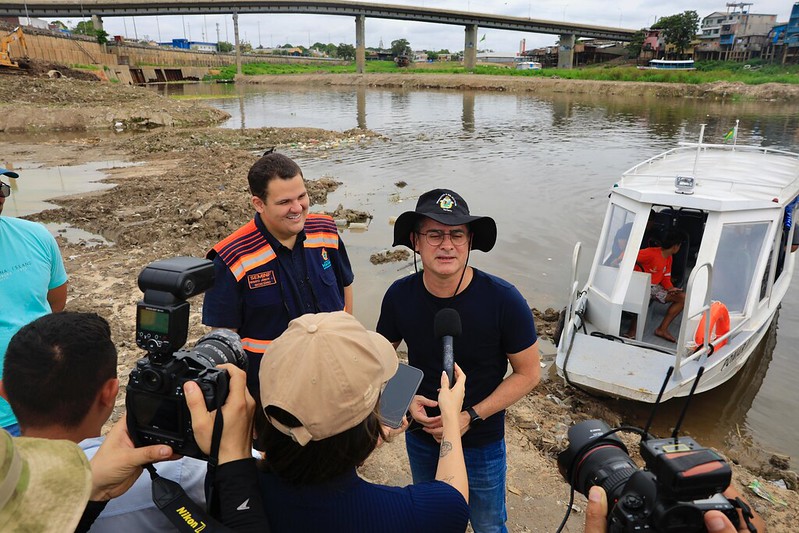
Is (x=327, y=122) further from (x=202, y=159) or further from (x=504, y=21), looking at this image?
(x=504, y=21)

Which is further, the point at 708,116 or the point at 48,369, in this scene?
the point at 708,116

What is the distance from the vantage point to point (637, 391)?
16.3 feet

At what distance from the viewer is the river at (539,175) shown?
6094mm

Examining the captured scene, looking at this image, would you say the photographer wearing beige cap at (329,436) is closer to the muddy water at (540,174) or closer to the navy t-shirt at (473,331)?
the navy t-shirt at (473,331)

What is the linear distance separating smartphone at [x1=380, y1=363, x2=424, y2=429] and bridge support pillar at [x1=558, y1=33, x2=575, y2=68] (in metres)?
91.6

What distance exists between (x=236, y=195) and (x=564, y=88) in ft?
179

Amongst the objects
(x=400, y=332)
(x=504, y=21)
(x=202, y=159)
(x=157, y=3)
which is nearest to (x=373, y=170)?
(x=202, y=159)

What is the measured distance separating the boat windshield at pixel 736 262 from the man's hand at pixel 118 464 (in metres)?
6.11

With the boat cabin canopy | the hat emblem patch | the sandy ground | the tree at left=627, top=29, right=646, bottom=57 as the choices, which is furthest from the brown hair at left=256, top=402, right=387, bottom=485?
the tree at left=627, top=29, right=646, bottom=57

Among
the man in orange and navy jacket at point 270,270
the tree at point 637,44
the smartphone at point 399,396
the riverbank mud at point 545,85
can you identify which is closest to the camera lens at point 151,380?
the smartphone at point 399,396

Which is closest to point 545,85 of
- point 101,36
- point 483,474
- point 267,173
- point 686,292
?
point 101,36

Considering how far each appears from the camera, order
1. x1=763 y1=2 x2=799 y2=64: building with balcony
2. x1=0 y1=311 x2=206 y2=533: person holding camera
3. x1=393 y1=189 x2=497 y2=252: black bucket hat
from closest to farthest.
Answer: x1=0 y1=311 x2=206 y2=533: person holding camera < x1=393 y1=189 x2=497 y2=252: black bucket hat < x1=763 y1=2 x2=799 y2=64: building with balcony

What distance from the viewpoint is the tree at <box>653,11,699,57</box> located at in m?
69.6

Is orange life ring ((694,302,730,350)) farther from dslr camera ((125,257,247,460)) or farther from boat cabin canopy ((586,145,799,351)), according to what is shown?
dslr camera ((125,257,247,460))
